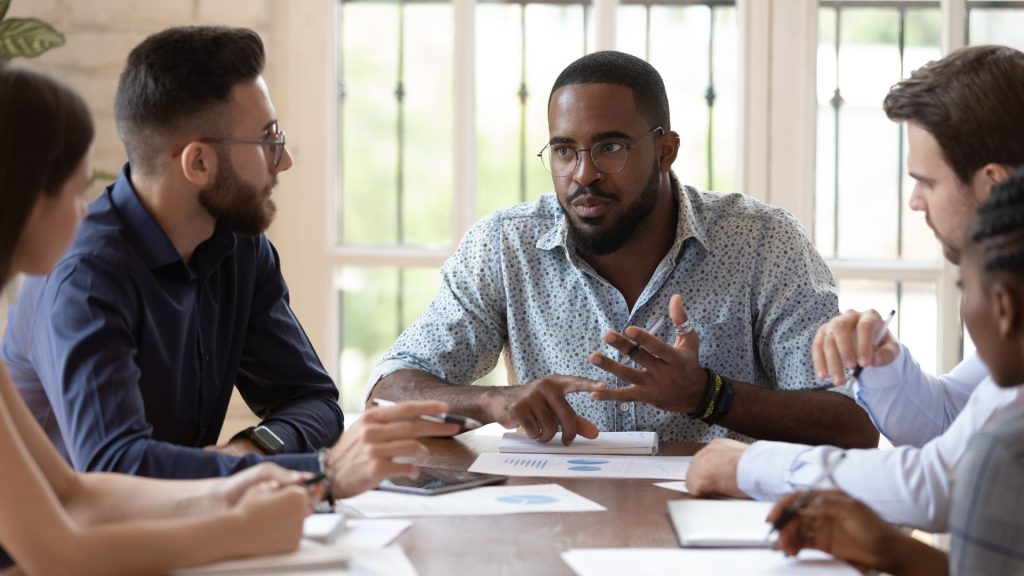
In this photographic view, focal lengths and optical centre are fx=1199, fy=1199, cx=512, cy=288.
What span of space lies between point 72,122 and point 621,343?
1.04 m

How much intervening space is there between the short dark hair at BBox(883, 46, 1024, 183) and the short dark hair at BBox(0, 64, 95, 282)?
1.26m

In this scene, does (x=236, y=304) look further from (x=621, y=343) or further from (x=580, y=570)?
(x=580, y=570)

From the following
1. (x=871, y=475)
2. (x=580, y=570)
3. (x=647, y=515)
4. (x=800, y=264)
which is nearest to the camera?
(x=580, y=570)

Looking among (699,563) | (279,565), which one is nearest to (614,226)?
(699,563)

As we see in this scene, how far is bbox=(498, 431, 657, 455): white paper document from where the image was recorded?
2.05 m

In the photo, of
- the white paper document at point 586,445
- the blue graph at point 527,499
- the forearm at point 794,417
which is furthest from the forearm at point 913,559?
the forearm at point 794,417

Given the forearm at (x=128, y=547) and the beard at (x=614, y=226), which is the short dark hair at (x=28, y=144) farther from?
the beard at (x=614, y=226)

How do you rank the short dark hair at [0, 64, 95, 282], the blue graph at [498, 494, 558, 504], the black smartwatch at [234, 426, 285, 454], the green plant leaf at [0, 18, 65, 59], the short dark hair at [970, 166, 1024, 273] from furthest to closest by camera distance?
the green plant leaf at [0, 18, 65, 59], the black smartwatch at [234, 426, 285, 454], the blue graph at [498, 494, 558, 504], the short dark hair at [0, 64, 95, 282], the short dark hair at [970, 166, 1024, 273]

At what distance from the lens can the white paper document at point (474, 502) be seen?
1595 millimetres

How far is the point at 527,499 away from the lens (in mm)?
1676

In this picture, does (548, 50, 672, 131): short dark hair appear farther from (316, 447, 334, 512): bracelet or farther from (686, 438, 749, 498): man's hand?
(316, 447, 334, 512): bracelet

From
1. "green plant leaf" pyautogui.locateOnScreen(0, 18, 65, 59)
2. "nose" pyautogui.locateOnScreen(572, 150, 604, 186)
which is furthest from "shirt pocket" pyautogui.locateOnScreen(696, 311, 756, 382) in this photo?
"green plant leaf" pyautogui.locateOnScreen(0, 18, 65, 59)

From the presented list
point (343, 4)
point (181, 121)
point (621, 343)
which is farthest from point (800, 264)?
point (343, 4)

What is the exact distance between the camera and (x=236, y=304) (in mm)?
2207
